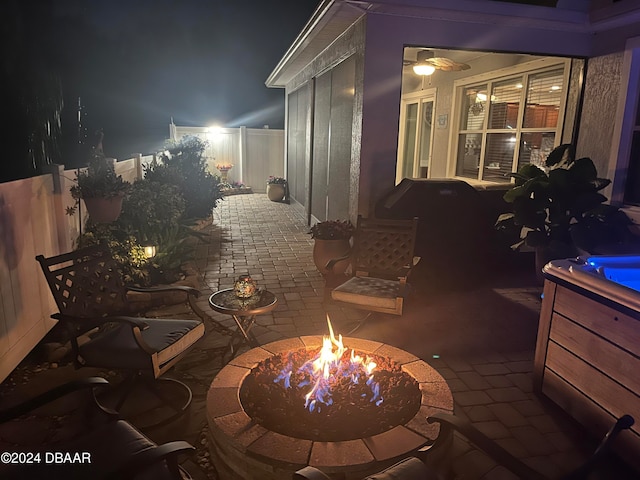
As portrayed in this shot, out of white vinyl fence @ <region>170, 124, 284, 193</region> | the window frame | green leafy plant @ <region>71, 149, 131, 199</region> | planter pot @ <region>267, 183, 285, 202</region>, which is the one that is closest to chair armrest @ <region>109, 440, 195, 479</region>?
green leafy plant @ <region>71, 149, 131, 199</region>

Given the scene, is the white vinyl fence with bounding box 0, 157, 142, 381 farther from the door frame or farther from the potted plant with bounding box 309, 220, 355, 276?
the door frame

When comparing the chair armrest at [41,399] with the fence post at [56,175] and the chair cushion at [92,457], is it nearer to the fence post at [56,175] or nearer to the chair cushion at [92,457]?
the chair cushion at [92,457]

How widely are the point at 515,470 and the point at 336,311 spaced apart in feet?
10.9

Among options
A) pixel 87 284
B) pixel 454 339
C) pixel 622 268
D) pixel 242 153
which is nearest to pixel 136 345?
pixel 87 284

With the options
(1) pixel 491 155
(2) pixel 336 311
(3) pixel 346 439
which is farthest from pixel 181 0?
(3) pixel 346 439

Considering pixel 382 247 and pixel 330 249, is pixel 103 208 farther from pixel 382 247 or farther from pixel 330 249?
pixel 382 247

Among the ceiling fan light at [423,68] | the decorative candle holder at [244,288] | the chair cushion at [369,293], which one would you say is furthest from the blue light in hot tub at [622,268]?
the ceiling fan light at [423,68]

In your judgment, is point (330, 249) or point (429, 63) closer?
point (330, 249)

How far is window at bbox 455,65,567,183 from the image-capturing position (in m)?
6.85

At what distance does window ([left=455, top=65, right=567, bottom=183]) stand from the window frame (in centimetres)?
2

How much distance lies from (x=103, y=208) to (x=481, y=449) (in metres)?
4.40

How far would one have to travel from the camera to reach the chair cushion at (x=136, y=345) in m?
2.84

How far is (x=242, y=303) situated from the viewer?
3.59 metres

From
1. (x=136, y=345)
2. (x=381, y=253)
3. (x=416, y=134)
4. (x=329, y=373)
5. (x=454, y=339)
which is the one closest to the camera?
(x=329, y=373)
